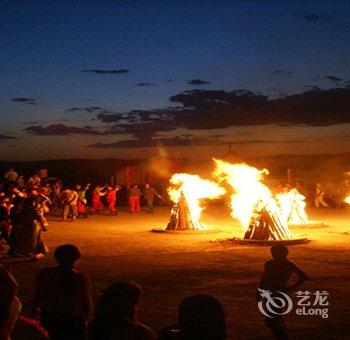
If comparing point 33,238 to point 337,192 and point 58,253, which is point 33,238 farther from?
point 337,192

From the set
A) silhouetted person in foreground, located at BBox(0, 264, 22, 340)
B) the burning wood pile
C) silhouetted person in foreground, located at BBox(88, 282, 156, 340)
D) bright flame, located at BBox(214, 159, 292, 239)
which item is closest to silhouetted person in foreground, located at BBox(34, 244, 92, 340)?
silhouetted person in foreground, located at BBox(0, 264, 22, 340)

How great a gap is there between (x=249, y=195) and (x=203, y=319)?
16196 millimetres

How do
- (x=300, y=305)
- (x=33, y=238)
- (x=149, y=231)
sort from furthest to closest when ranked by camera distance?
(x=149, y=231) < (x=33, y=238) < (x=300, y=305)

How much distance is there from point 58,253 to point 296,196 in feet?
61.5

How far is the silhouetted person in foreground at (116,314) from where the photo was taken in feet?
13.7

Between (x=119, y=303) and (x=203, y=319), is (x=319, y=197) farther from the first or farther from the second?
(x=203, y=319)

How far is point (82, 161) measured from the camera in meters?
65.2

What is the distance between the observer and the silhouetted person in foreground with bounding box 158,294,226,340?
11.3 feet

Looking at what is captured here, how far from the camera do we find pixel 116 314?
4227mm

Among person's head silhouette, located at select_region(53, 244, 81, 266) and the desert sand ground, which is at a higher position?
person's head silhouette, located at select_region(53, 244, 81, 266)

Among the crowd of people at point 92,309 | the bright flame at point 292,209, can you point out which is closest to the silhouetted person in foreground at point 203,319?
the crowd of people at point 92,309

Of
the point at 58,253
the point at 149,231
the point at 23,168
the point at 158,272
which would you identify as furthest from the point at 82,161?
the point at 58,253

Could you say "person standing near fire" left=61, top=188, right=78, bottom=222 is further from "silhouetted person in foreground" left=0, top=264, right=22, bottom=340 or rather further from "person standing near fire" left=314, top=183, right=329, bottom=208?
"silhouetted person in foreground" left=0, top=264, right=22, bottom=340

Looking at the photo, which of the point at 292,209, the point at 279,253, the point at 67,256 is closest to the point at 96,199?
the point at 292,209
